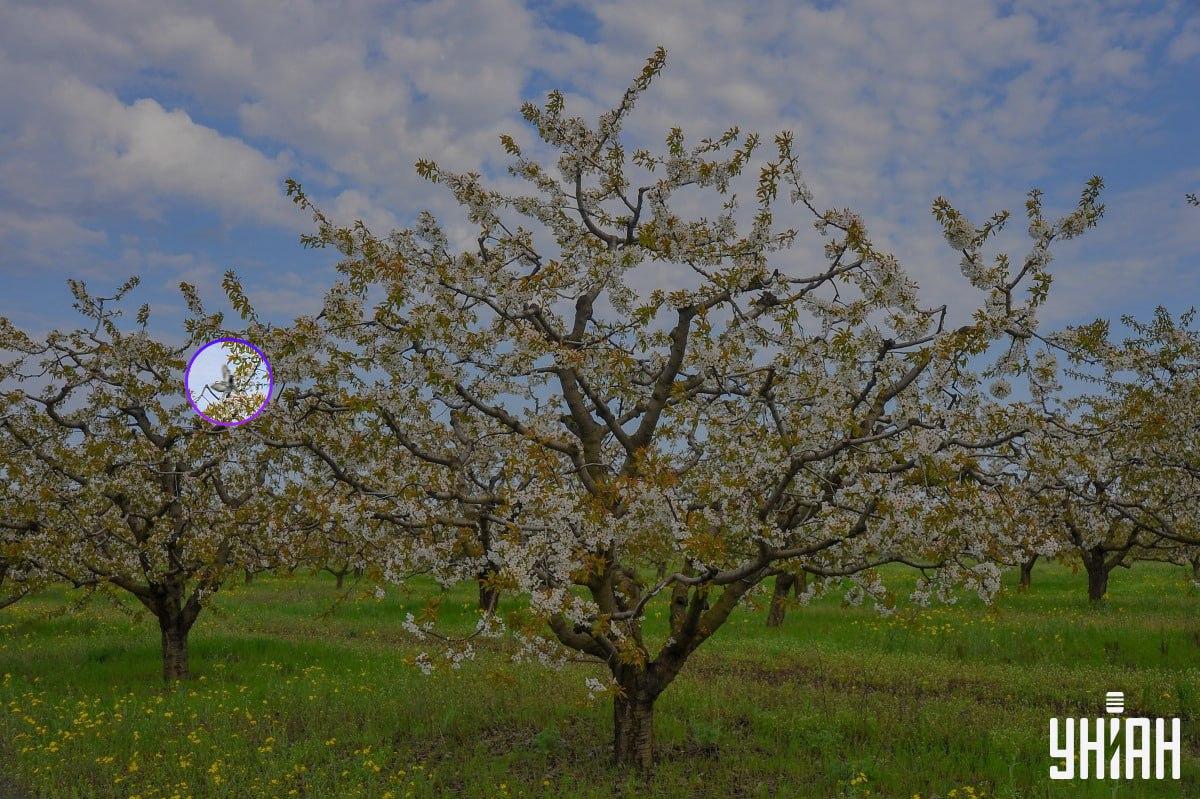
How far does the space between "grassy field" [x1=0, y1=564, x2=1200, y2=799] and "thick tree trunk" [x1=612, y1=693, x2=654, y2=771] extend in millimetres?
278

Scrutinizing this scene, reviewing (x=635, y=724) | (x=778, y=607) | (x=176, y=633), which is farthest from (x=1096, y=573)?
(x=176, y=633)

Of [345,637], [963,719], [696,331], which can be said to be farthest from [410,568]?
[345,637]

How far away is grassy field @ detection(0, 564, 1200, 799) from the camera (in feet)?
34.3

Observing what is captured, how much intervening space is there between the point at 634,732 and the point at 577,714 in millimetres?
2973

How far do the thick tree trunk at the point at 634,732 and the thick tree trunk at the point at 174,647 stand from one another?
10.4 m

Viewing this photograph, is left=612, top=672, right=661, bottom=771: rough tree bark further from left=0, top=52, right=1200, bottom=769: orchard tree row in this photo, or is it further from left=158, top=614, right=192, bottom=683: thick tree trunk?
left=158, top=614, right=192, bottom=683: thick tree trunk

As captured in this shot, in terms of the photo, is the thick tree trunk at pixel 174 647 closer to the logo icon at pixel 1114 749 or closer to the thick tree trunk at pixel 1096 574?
the logo icon at pixel 1114 749

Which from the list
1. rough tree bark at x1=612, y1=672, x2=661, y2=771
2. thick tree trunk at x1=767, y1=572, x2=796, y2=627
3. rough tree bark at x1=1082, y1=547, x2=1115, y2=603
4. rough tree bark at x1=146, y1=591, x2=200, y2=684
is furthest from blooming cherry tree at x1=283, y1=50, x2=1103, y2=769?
rough tree bark at x1=1082, y1=547, x2=1115, y2=603

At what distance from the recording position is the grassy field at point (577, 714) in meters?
10.5

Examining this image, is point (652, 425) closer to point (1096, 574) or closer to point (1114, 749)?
point (1114, 749)

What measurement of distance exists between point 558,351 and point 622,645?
3.26 m

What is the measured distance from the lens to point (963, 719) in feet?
44.1

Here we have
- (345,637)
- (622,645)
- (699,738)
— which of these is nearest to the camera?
(622,645)

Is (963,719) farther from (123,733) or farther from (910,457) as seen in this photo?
(123,733)
